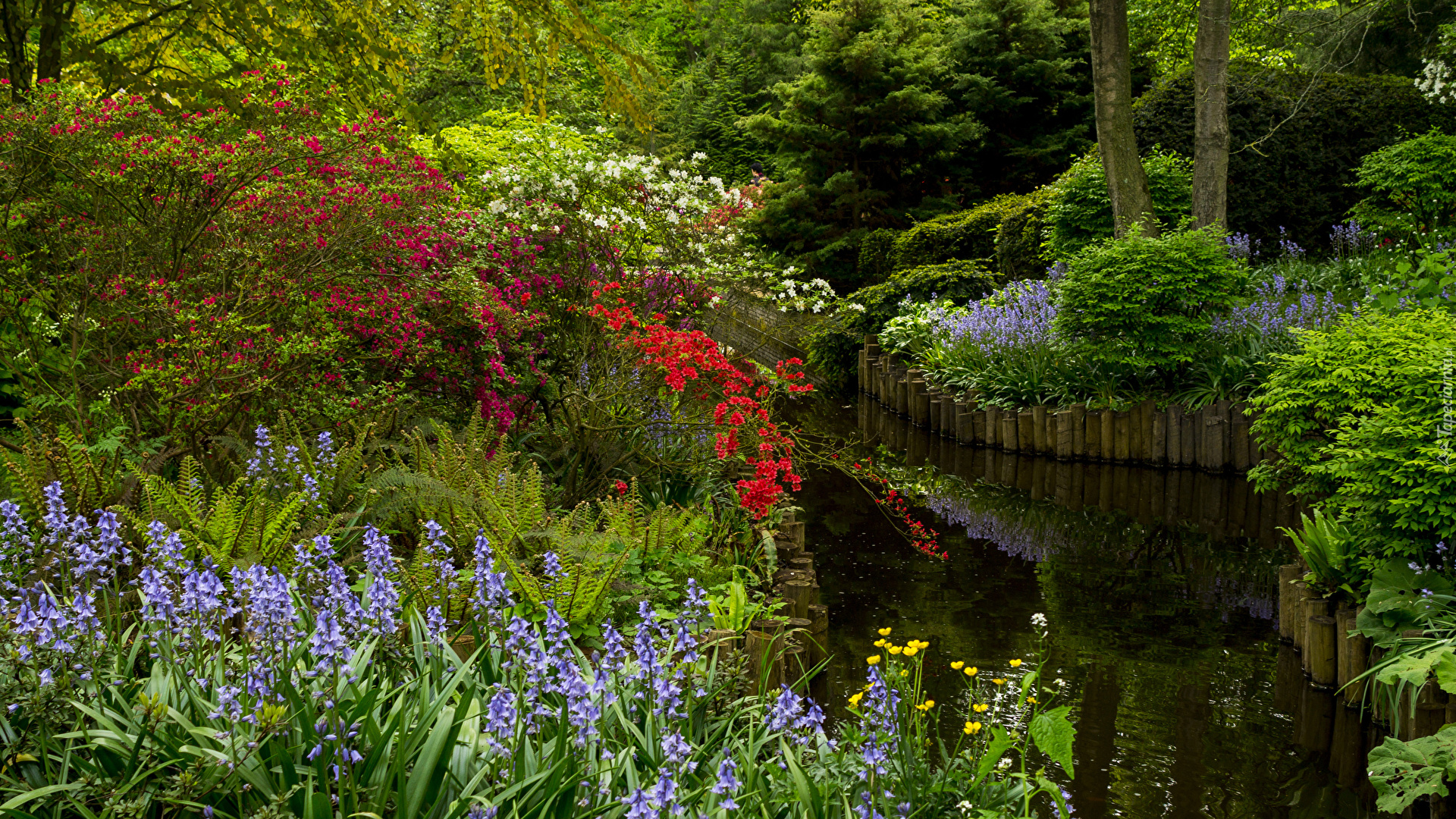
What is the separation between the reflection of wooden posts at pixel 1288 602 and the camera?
5.64 meters

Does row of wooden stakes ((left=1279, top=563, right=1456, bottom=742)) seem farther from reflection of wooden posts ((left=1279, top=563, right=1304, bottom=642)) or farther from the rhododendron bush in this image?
the rhododendron bush

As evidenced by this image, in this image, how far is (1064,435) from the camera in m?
10.5

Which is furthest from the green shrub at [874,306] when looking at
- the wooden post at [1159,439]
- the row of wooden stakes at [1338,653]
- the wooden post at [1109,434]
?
the row of wooden stakes at [1338,653]

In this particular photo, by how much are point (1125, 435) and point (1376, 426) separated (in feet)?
17.5

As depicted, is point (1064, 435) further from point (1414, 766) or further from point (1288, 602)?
point (1414, 766)

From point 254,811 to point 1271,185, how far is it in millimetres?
15286

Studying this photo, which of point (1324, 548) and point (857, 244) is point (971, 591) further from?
point (857, 244)

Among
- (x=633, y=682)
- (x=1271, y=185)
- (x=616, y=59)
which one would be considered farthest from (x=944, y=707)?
(x=616, y=59)

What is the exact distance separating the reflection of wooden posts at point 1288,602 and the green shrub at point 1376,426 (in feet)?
1.37

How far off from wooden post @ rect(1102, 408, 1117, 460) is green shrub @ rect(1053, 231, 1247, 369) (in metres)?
0.51

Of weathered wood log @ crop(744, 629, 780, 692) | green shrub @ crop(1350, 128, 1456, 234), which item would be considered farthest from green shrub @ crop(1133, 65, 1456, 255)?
weathered wood log @ crop(744, 629, 780, 692)

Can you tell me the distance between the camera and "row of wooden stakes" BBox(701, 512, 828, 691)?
388 centimetres

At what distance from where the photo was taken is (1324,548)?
5301 mm

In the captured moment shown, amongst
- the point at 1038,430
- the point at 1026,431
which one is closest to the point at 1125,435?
the point at 1038,430
